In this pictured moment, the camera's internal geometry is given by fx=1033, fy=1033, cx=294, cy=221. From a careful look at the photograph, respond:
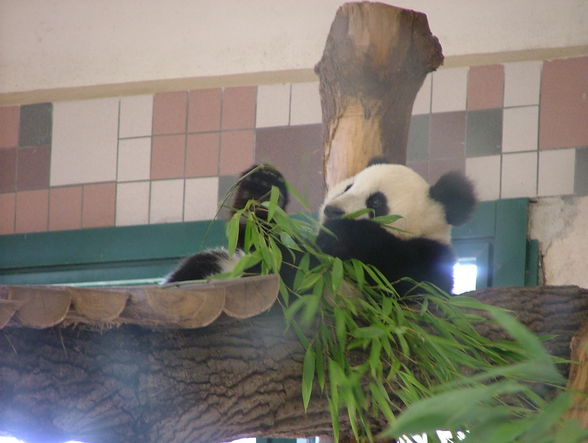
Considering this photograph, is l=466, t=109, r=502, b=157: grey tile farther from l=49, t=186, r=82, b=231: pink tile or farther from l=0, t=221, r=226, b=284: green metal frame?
l=49, t=186, r=82, b=231: pink tile

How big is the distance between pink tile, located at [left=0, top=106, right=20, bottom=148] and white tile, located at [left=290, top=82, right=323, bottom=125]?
3.74ft

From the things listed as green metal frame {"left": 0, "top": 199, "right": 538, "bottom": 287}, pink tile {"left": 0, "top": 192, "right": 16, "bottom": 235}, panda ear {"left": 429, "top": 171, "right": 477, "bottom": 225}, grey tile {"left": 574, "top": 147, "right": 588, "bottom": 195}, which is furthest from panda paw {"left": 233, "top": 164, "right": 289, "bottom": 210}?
pink tile {"left": 0, "top": 192, "right": 16, "bottom": 235}

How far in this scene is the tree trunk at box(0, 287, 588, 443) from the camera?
1.55 m

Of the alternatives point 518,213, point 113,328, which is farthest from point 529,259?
point 113,328

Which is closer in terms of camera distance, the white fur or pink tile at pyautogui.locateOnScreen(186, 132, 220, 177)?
the white fur

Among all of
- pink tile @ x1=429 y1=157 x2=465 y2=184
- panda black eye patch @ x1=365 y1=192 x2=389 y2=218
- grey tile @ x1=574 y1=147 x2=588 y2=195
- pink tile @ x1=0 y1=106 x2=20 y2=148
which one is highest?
pink tile @ x1=0 y1=106 x2=20 y2=148

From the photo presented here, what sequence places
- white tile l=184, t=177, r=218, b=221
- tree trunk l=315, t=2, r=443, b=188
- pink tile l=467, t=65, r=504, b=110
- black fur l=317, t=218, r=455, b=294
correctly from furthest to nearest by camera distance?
white tile l=184, t=177, r=218, b=221 → pink tile l=467, t=65, r=504, b=110 → tree trunk l=315, t=2, r=443, b=188 → black fur l=317, t=218, r=455, b=294

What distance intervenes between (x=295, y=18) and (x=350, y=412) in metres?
2.39

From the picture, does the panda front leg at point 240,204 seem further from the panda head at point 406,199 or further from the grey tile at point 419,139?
the grey tile at point 419,139

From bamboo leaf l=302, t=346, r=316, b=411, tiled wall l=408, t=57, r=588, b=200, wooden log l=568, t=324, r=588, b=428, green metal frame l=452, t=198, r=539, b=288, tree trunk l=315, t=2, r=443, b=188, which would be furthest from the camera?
tiled wall l=408, t=57, r=588, b=200

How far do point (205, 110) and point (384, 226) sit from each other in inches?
64.7

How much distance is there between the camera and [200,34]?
395cm

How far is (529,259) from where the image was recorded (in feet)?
10.8

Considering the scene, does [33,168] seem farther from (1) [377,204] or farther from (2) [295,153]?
(1) [377,204]
